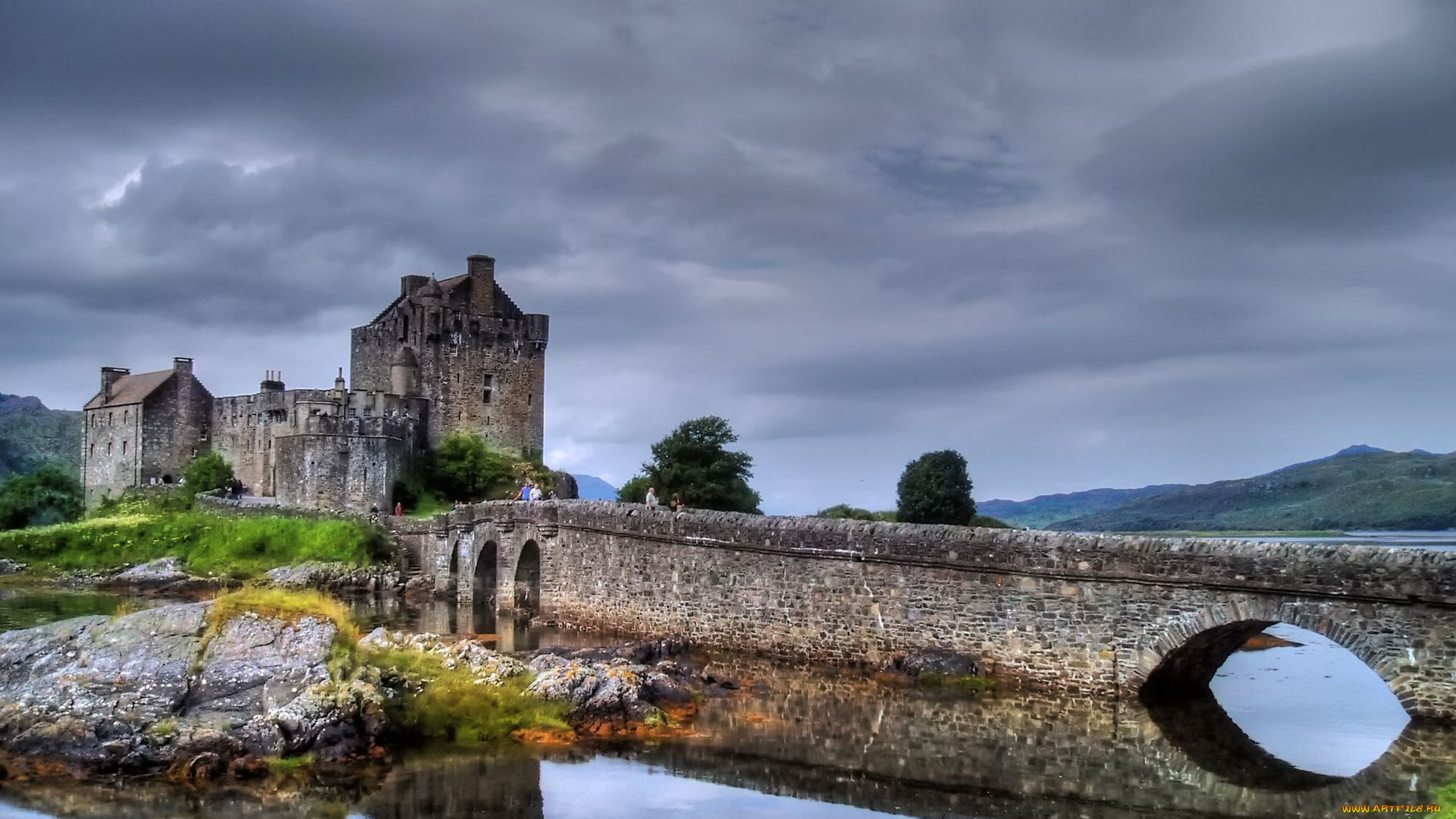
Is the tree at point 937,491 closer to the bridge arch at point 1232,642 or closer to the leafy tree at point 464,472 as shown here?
the leafy tree at point 464,472

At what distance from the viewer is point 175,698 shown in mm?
17500

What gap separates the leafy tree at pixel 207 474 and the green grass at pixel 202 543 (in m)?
6.64

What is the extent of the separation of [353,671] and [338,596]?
26743 mm

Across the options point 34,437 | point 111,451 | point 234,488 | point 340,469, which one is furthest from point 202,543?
point 34,437

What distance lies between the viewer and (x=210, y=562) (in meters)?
50.8

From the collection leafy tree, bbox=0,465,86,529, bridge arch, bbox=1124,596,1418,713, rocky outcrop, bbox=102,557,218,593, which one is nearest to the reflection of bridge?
bridge arch, bbox=1124,596,1418,713

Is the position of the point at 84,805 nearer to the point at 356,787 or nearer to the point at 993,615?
the point at 356,787

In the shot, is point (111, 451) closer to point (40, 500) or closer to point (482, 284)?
point (40, 500)

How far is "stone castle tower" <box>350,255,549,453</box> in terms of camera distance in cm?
6347

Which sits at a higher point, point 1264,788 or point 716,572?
point 716,572

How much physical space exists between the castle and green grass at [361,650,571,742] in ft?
127

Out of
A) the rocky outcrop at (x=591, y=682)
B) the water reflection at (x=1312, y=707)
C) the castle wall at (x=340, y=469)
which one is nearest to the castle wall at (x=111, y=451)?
the castle wall at (x=340, y=469)

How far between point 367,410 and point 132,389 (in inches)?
773

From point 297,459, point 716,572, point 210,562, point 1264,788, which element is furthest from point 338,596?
point 1264,788
